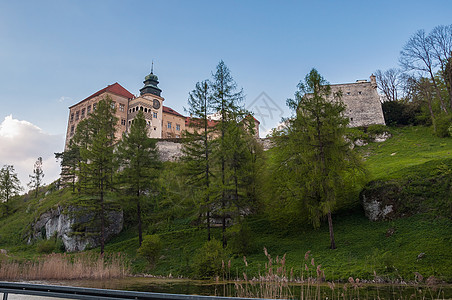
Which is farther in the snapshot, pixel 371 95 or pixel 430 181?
pixel 371 95

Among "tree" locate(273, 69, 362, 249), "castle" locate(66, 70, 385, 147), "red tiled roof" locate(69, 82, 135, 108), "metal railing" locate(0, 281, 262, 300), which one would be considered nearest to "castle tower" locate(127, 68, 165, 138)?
"castle" locate(66, 70, 385, 147)

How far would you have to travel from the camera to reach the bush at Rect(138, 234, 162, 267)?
1845cm

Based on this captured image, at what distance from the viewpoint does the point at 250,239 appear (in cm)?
1825

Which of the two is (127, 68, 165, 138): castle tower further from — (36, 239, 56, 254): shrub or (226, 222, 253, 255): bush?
(226, 222, 253, 255): bush

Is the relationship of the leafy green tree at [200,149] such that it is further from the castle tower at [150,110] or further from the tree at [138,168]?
the castle tower at [150,110]

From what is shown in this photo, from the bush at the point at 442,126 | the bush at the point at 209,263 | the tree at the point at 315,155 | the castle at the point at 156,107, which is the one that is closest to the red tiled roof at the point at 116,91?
the castle at the point at 156,107

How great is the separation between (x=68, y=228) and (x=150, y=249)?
53.4ft

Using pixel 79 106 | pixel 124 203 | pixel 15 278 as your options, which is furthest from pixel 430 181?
pixel 79 106

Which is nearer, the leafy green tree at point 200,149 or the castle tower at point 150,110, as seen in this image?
the leafy green tree at point 200,149

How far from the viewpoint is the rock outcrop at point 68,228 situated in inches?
1124

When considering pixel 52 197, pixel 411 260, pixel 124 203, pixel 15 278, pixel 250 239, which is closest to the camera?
pixel 411 260

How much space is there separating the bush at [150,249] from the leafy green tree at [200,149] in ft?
12.0

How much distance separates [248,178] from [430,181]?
11.3 meters

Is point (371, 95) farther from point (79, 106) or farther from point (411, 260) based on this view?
Result: point (79, 106)
